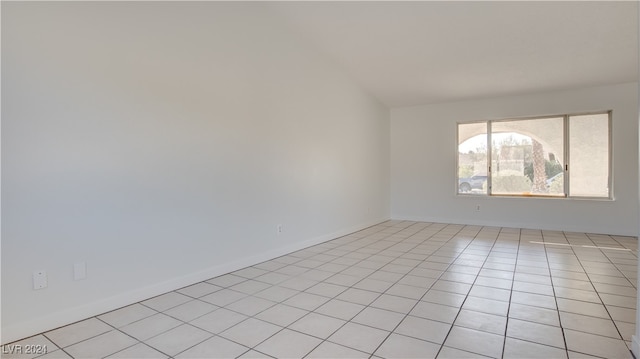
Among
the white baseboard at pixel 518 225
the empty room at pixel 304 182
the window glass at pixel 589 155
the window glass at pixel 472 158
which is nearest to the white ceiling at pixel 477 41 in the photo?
the empty room at pixel 304 182

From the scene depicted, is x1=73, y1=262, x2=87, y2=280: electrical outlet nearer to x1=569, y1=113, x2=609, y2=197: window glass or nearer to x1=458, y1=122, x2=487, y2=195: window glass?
x1=458, y1=122, x2=487, y2=195: window glass

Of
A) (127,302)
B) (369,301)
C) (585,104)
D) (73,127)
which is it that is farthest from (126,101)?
(585,104)

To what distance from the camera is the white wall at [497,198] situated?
522 cm

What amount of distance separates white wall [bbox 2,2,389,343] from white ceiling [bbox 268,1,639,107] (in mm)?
681

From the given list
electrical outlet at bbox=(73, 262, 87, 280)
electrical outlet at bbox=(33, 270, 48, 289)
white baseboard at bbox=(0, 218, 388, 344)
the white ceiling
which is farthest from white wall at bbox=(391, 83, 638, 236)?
electrical outlet at bbox=(33, 270, 48, 289)

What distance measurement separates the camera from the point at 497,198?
6188 mm

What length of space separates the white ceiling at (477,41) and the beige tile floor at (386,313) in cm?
257

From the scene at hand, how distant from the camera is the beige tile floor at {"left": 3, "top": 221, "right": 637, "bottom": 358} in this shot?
1922mm

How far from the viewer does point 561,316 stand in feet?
7.61

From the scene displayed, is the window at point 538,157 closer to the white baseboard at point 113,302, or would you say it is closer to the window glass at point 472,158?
the window glass at point 472,158

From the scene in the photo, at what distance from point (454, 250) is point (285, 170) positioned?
243 cm

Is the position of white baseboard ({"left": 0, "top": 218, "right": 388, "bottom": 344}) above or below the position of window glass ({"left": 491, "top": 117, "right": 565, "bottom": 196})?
below

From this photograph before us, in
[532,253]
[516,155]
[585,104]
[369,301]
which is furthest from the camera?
[516,155]

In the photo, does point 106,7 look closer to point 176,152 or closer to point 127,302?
point 176,152
